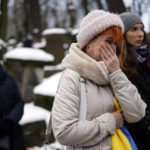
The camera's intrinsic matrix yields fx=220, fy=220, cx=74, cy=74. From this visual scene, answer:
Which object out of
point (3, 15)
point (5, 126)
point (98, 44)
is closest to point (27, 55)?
point (5, 126)

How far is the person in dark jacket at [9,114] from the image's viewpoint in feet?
7.36

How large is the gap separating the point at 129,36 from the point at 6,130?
1.53m

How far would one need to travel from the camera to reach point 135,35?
2023mm

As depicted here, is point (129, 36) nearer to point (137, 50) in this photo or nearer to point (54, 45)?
point (137, 50)

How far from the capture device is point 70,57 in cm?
148

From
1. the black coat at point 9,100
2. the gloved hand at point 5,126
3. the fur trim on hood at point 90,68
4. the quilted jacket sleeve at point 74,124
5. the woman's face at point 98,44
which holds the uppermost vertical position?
the woman's face at point 98,44

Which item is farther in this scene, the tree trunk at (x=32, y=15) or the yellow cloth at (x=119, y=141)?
the tree trunk at (x=32, y=15)

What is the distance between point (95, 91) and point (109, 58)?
233mm

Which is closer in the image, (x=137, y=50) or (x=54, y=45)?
(x=137, y=50)

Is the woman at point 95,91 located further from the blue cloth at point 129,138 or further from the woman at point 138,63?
the woman at point 138,63

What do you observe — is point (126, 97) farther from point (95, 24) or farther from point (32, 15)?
point (32, 15)

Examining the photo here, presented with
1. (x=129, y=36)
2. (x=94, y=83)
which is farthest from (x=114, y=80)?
(x=129, y=36)

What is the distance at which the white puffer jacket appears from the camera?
4.23 ft

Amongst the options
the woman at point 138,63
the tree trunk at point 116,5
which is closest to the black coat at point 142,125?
the woman at point 138,63
